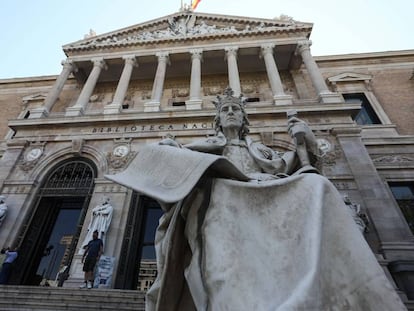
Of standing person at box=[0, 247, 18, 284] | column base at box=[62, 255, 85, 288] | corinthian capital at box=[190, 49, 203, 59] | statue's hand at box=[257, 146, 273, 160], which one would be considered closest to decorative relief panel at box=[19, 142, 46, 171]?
standing person at box=[0, 247, 18, 284]

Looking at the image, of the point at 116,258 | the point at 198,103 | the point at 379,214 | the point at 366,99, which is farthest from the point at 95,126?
the point at 366,99

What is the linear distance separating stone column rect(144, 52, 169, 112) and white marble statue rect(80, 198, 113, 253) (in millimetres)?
5089

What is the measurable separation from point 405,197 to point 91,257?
10.9m

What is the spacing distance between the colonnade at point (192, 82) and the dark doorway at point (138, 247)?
15.1 feet

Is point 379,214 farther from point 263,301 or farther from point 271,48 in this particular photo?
point 271,48

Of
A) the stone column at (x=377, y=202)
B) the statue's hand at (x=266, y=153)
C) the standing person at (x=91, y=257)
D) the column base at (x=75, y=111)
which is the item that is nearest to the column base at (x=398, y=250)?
the stone column at (x=377, y=202)

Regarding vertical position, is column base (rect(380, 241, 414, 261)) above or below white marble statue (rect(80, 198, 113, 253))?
below

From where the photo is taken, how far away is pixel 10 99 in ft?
54.6

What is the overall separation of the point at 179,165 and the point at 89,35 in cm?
1830

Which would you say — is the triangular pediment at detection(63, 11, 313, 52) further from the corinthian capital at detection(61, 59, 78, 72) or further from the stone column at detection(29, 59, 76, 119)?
the stone column at detection(29, 59, 76, 119)

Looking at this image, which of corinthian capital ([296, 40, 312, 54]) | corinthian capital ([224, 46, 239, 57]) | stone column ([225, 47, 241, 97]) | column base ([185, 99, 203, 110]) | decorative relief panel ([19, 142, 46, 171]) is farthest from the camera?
corinthian capital ([224, 46, 239, 57])

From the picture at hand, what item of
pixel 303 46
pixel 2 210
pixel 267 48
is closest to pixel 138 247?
pixel 2 210

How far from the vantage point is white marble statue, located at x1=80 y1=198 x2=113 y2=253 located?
7.63 m

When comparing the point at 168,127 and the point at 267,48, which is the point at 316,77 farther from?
the point at 168,127
